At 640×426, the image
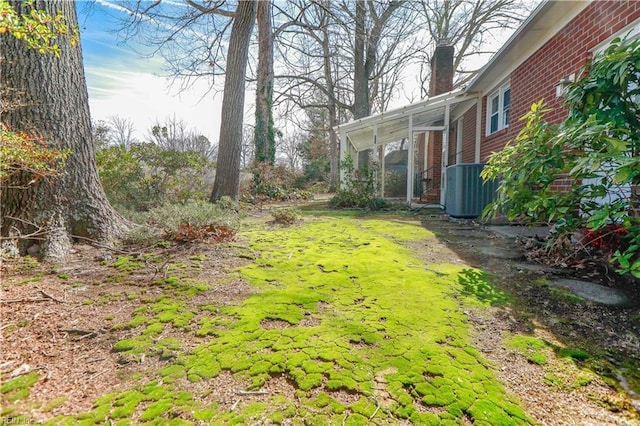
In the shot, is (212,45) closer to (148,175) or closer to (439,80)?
(148,175)

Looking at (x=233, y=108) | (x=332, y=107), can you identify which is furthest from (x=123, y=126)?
(x=233, y=108)

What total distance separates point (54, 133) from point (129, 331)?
7.81 ft

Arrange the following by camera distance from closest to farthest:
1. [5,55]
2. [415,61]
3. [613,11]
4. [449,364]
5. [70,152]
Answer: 1. [449,364]
2. [5,55]
3. [70,152]
4. [613,11]
5. [415,61]

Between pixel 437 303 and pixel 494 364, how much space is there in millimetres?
711

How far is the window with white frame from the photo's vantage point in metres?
7.45

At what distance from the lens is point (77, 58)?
129 inches

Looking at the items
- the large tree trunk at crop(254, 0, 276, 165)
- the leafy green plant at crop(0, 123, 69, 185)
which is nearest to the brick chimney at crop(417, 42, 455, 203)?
the large tree trunk at crop(254, 0, 276, 165)

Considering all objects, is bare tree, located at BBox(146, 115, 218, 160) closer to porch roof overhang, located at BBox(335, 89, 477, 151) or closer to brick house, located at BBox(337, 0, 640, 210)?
porch roof overhang, located at BBox(335, 89, 477, 151)

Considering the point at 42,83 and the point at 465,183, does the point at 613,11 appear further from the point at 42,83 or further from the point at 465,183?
the point at 42,83

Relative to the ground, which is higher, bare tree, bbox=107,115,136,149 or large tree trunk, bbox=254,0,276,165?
bare tree, bbox=107,115,136,149

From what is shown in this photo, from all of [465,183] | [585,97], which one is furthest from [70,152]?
[465,183]

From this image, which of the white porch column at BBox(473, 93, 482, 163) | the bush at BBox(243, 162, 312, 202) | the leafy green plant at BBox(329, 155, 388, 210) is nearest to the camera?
the leafy green plant at BBox(329, 155, 388, 210)

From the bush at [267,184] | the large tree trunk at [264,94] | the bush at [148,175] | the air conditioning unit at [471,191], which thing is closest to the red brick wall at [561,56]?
the air conditioning unit at [471,191]

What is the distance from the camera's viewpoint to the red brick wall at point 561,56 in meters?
3.89
